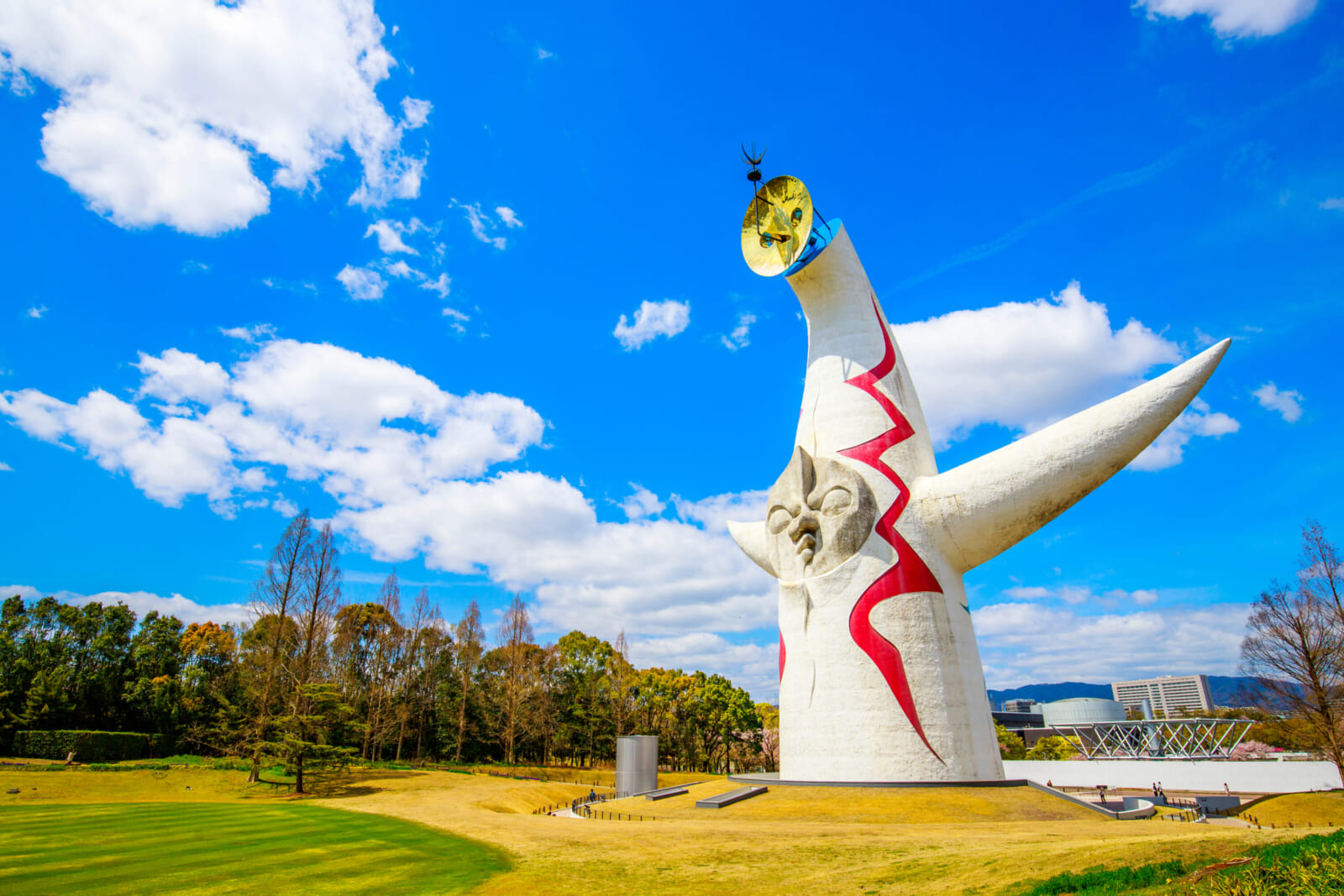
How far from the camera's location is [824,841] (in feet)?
42.5

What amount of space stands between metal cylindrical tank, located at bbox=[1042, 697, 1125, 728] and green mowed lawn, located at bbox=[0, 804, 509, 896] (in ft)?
174

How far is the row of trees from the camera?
1406 inches

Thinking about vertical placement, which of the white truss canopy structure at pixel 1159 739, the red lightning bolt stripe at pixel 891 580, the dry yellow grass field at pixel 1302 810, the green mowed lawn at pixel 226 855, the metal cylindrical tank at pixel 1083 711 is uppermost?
the red lightning bolt stripe at pixel 891 580

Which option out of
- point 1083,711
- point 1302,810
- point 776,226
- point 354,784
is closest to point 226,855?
point 354,784

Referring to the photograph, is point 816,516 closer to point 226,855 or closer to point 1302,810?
point 226,855

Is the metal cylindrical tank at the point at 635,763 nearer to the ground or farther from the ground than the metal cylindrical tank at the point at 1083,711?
nearer to the ground

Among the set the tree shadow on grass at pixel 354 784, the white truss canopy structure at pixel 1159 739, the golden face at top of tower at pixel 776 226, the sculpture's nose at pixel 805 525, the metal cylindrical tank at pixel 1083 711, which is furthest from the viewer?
the metal cylindrical tank at pixel 1083 711

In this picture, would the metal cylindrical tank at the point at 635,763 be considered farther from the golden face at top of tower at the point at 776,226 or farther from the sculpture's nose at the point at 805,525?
the golden face at top of tower at the point at 776,226

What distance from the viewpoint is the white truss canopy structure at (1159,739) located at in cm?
3641

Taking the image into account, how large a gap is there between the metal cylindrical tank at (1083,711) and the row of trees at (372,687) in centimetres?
2420

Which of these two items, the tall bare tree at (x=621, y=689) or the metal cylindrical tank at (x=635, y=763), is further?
the tall bare tree at (x=621, y=689)

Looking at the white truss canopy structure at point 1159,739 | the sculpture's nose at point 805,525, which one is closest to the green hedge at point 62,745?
the sculpture's nose at point 805,525

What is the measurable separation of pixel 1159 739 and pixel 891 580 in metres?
33.0

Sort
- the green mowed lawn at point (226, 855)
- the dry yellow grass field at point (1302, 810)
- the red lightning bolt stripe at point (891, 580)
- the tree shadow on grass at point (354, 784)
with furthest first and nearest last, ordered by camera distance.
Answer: the tree shadow on grass at point (354, 784) < the dry yellow grass field at point (1302, 810) < the red lightning bolt stripe at point (891, 580) < the green mowed lawn at point (226, 855)
